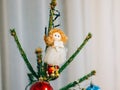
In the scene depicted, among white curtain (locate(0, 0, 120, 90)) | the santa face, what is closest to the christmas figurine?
the santa face

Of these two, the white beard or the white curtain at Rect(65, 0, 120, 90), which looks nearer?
the white beard

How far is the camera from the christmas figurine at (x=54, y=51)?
0.97m

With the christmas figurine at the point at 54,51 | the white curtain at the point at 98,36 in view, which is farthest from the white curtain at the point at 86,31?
the christmas figurine at the point at 54,51

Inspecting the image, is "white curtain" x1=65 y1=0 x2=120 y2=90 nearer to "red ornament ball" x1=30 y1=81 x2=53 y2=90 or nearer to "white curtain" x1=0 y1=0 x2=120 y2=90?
→ "white curtain" x1=0 y1=0 x2=120 y2=90

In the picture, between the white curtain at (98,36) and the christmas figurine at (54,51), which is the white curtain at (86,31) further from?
the christmas figurine at (54,51)

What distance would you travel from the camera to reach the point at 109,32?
127 cm

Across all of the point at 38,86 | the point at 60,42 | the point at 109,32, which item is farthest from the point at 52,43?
the point at 109,32

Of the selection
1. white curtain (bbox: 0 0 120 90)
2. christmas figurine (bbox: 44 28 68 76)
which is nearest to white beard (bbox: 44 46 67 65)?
christmas figurine (bbox: 44 28 68 76)

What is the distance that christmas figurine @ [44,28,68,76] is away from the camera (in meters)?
0.97

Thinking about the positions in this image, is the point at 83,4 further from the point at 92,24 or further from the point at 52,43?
the point at 52,43

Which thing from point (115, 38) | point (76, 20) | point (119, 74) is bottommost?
point (119, 74)

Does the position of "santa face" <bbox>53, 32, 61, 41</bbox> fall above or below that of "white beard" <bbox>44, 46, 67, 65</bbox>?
above

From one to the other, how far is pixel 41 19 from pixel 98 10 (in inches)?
11.9

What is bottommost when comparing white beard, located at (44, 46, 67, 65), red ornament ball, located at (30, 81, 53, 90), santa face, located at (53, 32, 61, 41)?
red ornament ball, located at (30, 81, 53, 90)
